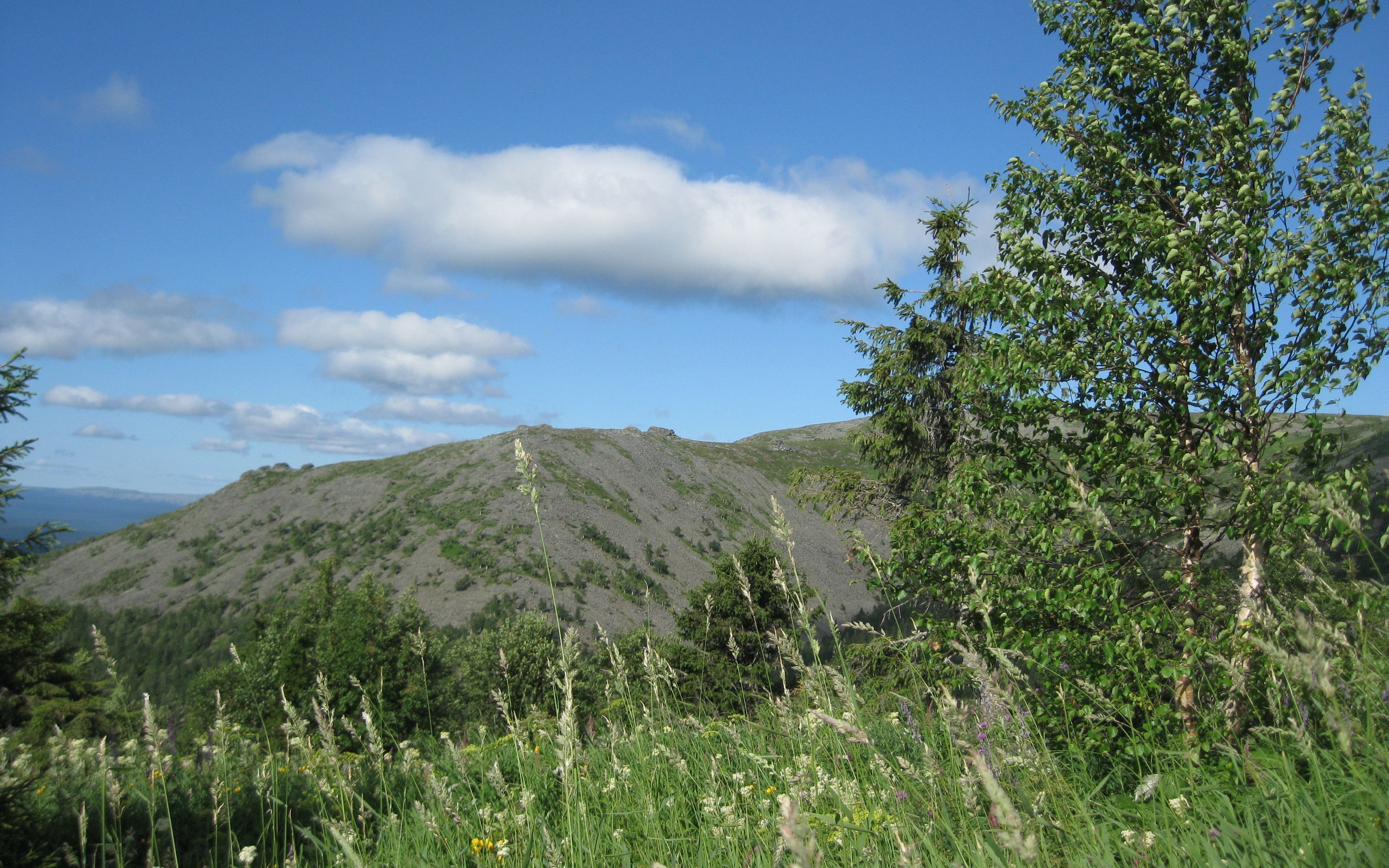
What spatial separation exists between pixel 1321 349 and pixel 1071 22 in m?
4.24

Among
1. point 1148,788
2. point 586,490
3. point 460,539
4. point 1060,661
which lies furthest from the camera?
point 586,490

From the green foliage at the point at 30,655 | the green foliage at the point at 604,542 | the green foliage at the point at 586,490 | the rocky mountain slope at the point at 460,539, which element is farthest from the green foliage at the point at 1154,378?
the green foliage at the point at 586,490

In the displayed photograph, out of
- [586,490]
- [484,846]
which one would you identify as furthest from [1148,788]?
[586,490]

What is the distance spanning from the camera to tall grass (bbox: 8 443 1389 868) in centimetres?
202

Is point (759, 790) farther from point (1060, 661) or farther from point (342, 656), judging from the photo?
point (342, 656)

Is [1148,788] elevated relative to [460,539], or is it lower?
elevated

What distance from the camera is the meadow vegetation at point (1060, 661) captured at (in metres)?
2.38

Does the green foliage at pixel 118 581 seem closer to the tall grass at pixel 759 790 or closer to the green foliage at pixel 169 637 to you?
the green foliage at pixel 169 637

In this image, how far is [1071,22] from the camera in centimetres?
741

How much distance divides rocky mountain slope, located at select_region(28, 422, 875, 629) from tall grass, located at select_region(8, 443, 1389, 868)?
65.7m

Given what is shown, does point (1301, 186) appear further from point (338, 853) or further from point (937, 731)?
point (338, 853)

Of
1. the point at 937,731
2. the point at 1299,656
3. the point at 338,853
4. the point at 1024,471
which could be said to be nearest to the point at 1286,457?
the point at 1024,471

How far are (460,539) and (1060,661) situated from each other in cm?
9467

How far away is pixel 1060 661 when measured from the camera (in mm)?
5699
